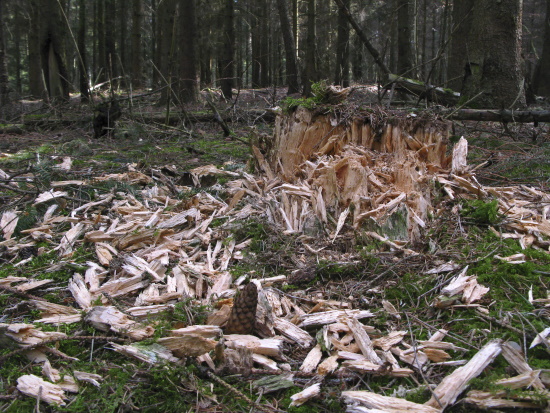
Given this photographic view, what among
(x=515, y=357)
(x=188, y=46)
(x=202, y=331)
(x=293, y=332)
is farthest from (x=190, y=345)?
(x=188, y=46)

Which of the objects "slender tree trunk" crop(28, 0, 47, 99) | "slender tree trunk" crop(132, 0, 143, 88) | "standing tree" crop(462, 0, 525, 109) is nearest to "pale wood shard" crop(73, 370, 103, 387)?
"standing tree" crop(462, 0, 525, 109)

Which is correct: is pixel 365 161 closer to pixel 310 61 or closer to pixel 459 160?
pixel 459 160

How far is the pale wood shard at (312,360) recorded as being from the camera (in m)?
2.11

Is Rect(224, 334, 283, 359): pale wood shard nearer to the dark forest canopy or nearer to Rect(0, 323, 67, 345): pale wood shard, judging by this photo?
Rect(0, 323, 67, 345): pale wood shard

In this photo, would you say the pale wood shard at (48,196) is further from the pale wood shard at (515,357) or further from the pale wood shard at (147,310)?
the pale wood shard at (515,357)

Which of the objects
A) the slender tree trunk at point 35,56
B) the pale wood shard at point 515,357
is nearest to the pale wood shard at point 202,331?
the pale wood shard at point 515,357

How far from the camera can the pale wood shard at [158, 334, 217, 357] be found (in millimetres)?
2115

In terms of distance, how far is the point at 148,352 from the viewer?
211 centimetres

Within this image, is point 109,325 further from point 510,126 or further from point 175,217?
point 510,126

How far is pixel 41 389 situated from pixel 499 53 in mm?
7895

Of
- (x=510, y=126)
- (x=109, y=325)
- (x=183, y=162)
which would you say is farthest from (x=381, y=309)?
(x=510, y=126)

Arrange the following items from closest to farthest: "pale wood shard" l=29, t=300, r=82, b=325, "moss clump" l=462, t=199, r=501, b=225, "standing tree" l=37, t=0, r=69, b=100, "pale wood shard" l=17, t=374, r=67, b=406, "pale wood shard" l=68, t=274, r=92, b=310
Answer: "pale wood shard" l=17, t=374, r=67, b=406
"pale wood shard" l=29, t=300, r=82, b=325
"pale wood shard" l=68, t=274, r=92, b=310
"moss clump" l=462, t=199, r=501, b=225
"standing tree" l=37, t=0, r=69, b=100

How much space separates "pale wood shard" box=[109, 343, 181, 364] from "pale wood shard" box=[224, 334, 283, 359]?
0.30 meters

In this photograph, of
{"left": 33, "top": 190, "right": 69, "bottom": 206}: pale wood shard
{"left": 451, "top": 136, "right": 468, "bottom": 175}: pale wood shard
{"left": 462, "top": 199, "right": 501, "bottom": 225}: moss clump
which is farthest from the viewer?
{"left": 33, "top": 190, "right": 69, "bottom": 206}: pale wood shard
